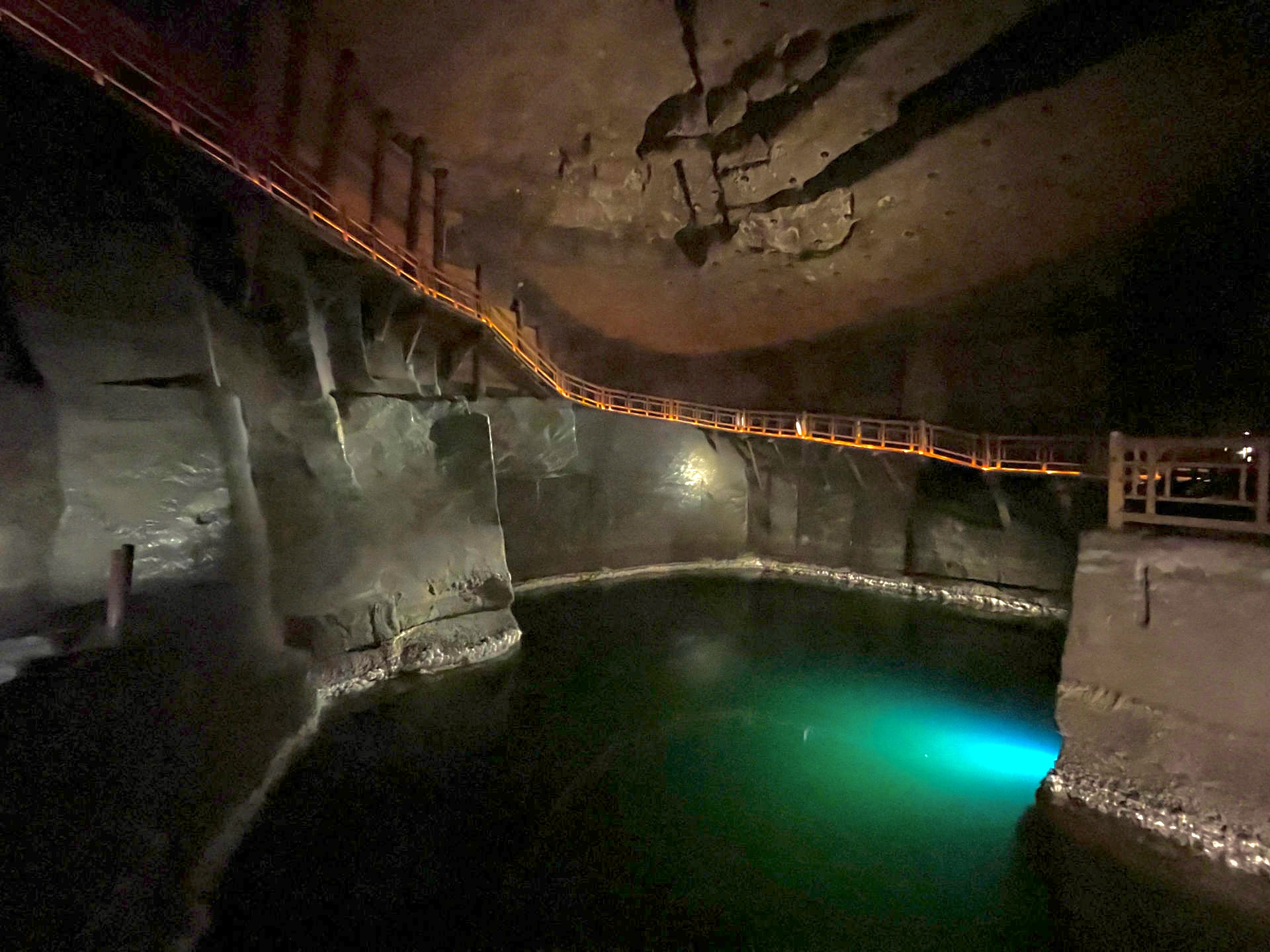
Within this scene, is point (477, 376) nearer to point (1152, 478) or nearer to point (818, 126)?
point (818, 126)

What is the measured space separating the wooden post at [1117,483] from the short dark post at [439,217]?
32.7 feet

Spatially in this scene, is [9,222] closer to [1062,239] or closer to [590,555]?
[590,555]

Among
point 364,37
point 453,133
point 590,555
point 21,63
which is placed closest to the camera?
point 21,63

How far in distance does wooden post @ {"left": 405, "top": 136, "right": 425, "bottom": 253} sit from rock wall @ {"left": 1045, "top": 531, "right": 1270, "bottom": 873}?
33.1ft

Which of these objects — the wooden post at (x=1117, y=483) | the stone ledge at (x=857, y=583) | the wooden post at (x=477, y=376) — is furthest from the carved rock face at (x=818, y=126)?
the stone ledge at (x=857, y=583)

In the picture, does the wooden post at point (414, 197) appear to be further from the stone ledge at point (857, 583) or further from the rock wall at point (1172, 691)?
the rock wall at point (1172, 691)

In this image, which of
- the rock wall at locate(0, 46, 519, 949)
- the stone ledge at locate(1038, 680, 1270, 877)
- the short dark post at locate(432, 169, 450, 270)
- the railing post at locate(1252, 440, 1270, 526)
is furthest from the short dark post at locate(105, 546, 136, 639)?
the railing post at locate(1252, 440, 1270, 526)

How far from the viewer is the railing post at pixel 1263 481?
454cm

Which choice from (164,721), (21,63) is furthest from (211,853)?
(21,63)

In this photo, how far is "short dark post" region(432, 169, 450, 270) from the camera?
10609mm

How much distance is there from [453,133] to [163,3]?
3.64 metres

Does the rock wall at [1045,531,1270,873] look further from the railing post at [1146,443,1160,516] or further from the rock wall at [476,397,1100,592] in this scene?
the rock wall at [476,397,1100,592]

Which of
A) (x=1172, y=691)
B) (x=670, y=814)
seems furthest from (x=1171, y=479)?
(x=670, y=814)

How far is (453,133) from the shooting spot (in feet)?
31.3
